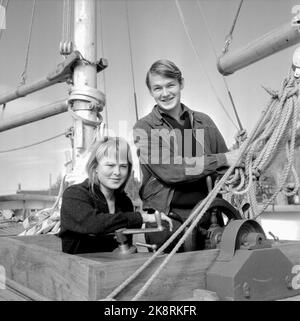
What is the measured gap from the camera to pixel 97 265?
1267 millimetres

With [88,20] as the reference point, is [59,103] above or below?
below

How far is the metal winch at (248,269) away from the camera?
134 centimetres

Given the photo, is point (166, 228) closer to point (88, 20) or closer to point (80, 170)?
point (80, 170)

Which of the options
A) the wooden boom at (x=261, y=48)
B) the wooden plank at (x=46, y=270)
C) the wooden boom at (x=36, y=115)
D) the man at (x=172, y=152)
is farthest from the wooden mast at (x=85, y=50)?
the wooden plank at (x=46, y=270)

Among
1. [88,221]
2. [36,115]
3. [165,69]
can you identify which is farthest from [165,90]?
[36,115]

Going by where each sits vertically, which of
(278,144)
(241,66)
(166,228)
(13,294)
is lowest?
(13,294)

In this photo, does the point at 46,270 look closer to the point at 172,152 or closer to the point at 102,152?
the point at 102,152

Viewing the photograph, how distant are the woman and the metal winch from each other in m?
0.36

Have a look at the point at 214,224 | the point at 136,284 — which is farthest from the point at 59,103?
the point at 136,284

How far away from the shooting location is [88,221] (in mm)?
1765

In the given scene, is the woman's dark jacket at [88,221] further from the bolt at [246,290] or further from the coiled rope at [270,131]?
the bolt at [246,290]

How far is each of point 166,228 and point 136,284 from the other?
2.03 feet

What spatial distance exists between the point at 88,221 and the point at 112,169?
302 millimetres

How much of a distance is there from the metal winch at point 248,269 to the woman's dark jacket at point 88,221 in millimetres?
→ 471
